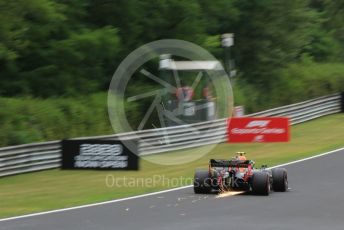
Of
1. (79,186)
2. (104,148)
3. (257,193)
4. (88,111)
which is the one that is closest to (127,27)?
(88,111)

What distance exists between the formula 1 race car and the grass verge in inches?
67.7

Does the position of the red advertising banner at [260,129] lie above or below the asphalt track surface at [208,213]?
above

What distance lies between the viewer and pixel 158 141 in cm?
2566

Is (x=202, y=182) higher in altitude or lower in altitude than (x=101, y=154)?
lower

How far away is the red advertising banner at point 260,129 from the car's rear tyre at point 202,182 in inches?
454

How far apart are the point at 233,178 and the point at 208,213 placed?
2507 mm

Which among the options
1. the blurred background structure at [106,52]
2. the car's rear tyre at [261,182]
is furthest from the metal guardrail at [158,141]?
the car's rear tyre at [261,182]

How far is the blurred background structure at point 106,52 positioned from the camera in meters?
25.2

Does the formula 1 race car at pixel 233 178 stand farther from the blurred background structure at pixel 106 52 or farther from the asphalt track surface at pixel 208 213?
the blurred background structure at pixel 106 52

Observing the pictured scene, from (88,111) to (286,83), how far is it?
1744cm

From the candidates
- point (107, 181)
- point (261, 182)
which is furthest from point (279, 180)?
Answer: point (107, 181)

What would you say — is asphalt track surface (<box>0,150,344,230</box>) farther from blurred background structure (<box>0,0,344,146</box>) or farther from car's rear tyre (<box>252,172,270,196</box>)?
blurred background structure (<box>0,0,344,146</box>)

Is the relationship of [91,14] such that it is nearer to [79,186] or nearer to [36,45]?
[36,45]

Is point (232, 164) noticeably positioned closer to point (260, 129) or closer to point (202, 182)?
point (202, 182)
